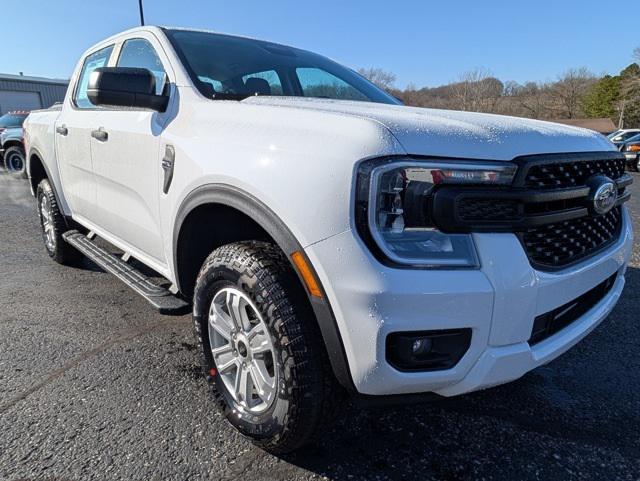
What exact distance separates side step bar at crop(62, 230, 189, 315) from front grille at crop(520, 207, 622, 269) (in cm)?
163

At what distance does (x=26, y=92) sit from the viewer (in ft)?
132

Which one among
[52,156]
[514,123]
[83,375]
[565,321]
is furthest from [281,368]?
[52,156]

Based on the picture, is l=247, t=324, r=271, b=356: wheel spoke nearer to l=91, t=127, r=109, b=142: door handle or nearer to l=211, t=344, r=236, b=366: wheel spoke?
l=211, t=344, r=236, b=366: wheel spoke

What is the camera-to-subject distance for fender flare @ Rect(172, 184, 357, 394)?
153 centimetres

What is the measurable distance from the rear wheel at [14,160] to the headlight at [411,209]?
1390cm

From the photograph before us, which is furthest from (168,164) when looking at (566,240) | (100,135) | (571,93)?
(571,93)

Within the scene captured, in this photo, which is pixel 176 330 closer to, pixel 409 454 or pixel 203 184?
pixel 203 184

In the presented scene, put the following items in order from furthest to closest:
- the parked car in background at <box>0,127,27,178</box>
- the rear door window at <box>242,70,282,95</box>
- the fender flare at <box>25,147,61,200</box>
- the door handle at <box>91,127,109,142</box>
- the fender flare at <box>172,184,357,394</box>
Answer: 1. the parked car in background at <box>0,127,27,178</box>
2. the fender flare at <box>25,147,61,200</box>
3. the door handle at <box>91,127,109,142</box>
4. the rear door window at <box>242,70,282,95</box>
5. the fender flare at <box>172,184,357,394</box>

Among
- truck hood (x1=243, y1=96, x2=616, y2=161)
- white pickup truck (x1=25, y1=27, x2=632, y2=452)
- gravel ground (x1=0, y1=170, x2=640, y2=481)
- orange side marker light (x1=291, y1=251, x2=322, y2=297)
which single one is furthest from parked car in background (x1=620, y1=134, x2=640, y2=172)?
orange side marker light (x1=291, y1=251, x2=322, y2=297)

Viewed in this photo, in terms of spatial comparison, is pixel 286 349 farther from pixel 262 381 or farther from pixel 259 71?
pixel 259 71

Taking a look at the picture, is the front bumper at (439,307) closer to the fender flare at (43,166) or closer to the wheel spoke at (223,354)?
the wheel spoke at (223,354)

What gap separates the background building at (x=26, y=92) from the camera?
3847 centimetres

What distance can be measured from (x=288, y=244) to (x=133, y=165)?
4.74 feet

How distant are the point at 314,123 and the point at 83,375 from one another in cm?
197
